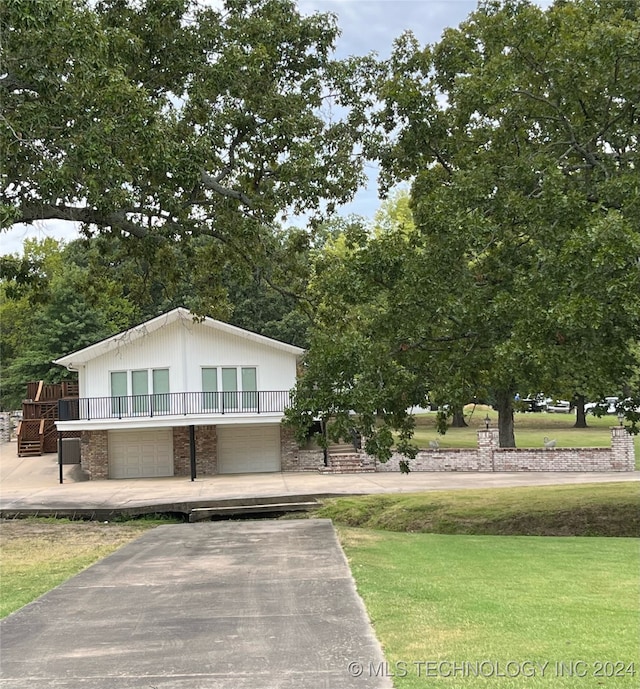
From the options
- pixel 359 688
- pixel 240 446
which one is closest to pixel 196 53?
pixel 359 688

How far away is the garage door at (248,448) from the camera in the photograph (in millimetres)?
30969

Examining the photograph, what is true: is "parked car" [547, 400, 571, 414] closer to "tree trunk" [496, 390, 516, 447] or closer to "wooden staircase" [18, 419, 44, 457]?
"tree trunk" [496, 390, 516, 447]

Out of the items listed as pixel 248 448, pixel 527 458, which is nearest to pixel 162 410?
pixel 248 448

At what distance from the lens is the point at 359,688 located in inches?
194

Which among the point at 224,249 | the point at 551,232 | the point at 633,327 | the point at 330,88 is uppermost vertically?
the point at 330,88

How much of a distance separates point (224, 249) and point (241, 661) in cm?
1363

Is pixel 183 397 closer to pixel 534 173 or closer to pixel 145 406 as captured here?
pixel 145 406

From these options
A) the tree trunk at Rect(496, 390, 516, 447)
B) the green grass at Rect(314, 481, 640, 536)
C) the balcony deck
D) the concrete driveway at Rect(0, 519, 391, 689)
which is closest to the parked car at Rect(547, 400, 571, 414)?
the tree trunk at Rect(496, 390, 516, 447)

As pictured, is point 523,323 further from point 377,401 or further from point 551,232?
point 377,401

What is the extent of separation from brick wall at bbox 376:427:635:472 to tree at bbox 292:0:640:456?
15.5 m

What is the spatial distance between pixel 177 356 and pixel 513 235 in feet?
63.5

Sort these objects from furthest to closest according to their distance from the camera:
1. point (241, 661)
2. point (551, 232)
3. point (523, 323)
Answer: point (551, 232) < point (523, 323) < point (241, 661)

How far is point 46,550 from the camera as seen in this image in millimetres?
12969

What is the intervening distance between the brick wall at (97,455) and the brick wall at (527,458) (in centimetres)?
1078
